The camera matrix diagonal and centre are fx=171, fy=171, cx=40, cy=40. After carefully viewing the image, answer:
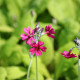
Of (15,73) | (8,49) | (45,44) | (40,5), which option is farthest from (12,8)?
(15,73)

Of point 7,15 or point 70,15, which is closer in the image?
point 70,15

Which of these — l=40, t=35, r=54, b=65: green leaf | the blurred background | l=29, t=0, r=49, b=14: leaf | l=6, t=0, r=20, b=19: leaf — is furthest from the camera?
l=6, t=0, r=20, b=19: leaf

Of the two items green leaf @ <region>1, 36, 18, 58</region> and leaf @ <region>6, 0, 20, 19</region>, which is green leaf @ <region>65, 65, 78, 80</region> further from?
leaf @ <region>6, 0, 20, 19</region>

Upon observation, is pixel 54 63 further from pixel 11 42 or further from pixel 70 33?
pixel 11 42

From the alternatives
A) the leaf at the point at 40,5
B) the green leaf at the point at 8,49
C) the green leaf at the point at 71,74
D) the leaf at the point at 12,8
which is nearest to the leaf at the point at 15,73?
the green leaf at the point at 8,49

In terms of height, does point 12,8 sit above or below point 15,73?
above

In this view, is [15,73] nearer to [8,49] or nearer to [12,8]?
[8,49]

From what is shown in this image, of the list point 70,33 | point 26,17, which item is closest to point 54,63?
point 70,33

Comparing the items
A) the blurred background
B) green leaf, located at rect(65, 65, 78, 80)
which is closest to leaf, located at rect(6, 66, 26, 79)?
the blurred background

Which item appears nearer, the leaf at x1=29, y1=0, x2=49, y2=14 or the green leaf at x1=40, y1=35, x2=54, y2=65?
the green leaf at x1=40, y1=35, x2=54, y2=65
